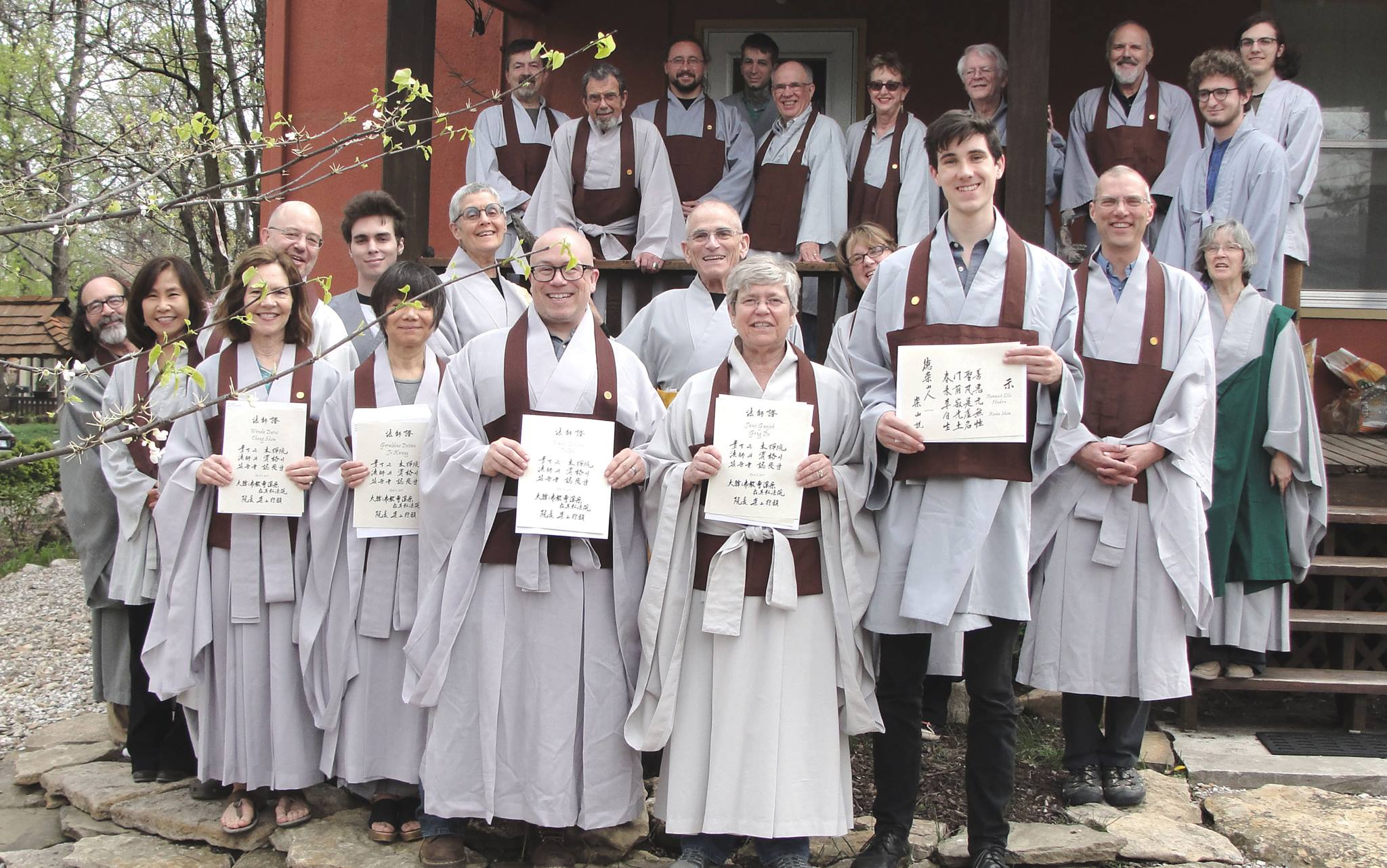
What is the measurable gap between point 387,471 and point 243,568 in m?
0.57

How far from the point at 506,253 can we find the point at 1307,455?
11.4ft

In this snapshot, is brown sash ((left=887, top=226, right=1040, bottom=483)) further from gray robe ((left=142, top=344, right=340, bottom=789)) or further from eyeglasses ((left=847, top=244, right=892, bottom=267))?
gray robe ((left=142, top=344, right=340, bottom=789))

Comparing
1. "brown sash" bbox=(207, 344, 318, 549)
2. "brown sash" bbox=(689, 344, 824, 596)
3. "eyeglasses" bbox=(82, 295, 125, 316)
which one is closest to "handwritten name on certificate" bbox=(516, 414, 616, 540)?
"brown sash" bbox=(689, 344, 824, 596)

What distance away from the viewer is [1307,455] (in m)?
4.52

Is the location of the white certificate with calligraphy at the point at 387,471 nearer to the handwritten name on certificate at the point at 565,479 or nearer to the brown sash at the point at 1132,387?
the handwritten name on certificate at the point at 565,479

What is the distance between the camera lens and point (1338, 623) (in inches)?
193

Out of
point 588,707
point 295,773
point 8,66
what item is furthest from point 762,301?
point 8,66

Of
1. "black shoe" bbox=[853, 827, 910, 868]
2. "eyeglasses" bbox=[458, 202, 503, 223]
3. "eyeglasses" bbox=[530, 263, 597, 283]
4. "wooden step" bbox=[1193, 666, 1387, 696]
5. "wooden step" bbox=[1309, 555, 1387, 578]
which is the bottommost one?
"black shoe" bbox=[853, 827, 910, 868]

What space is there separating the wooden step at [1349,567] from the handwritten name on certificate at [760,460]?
2807 millimetres

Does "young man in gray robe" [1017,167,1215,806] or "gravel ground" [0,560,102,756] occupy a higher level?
"young man in gray robe" [1017,167,1215,806]

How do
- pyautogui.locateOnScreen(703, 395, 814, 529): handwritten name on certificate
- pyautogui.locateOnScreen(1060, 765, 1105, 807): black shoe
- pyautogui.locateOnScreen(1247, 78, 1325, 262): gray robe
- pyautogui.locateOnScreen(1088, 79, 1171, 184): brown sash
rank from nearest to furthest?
pyautogui.locateOnScreen(703, 395, 814, 529): handwritten name on certificate, pyautogui.locateOnScreen(1060, 765, 1105, 807): black shoe, pyautogui.locateOnScreen(1247, 78, 1325, 262): gray robe, pyautogui.locateOnScreen(1088, 79, 1171, 184): brown sash

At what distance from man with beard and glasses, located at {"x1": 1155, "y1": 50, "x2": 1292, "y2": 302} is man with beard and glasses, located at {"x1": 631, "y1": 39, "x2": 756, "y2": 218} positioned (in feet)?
7.05

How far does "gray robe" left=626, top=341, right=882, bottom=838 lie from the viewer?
11.2 feet

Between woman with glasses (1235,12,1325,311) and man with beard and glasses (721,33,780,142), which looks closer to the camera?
woman with glasses (1235,12,1325,311)
